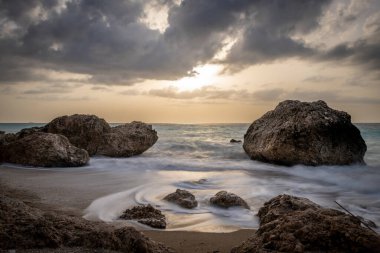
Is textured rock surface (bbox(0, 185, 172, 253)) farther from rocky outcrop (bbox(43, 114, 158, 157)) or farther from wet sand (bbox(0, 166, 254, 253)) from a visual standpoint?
Answer: rocky outcrop (bbox(43, 114, 158, 157))

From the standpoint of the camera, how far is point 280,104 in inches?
503

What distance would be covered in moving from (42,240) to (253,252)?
1.70 m

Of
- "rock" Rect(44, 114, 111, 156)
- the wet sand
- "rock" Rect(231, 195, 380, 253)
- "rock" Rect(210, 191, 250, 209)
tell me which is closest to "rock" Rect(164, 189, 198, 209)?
"rock" Rect(210, 191, 250, 209)

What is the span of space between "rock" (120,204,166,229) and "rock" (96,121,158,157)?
870 cm

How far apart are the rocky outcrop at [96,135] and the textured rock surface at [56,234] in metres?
10.5

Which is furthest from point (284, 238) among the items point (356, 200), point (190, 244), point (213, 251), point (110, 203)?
point (356, 200)

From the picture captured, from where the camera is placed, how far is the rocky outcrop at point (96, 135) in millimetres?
13102

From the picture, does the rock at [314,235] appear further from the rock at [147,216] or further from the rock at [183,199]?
the rock at [183,199]

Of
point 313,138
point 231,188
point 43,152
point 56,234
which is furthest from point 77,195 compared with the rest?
point 313,138

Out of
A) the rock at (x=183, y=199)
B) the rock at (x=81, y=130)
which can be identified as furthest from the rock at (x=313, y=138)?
the rock at (x=81, y=130)

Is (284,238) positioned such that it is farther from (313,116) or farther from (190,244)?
(313,116)

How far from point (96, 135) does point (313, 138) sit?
8640 mm

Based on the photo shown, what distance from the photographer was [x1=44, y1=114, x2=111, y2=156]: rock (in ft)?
43.2

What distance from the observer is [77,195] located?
597 centimetres
